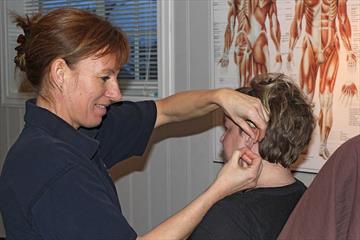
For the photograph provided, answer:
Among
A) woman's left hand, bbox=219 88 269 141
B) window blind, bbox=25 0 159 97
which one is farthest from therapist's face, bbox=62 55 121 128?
window blind, bbox=25 0 159 97

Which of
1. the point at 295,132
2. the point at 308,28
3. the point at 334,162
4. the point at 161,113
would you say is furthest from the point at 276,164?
the point at 308,28

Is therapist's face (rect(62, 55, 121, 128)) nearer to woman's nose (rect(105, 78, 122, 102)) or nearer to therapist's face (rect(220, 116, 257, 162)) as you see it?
woman's nose (rect(105, 78, 122, 102))

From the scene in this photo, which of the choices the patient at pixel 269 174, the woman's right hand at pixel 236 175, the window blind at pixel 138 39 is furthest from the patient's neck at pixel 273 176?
the window blind at pixel 138 39

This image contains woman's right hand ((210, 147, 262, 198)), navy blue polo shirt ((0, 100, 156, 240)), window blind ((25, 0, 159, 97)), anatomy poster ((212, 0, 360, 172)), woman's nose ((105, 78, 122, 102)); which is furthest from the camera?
window blind ((25, 0, 159, 97))

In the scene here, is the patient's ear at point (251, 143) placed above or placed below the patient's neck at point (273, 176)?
above

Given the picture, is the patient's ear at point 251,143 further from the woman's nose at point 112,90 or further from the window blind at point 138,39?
the window blind at point 138,39

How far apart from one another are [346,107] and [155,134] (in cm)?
95

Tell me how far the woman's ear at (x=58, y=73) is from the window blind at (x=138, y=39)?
48.2 inches

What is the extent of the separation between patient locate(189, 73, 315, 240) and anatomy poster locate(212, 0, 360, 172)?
1.42 ft

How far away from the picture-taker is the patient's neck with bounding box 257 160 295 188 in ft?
5.26

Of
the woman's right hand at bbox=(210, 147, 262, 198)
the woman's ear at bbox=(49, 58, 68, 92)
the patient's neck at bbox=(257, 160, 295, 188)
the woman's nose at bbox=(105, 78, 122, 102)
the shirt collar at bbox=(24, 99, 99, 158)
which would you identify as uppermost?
the woman's ear at bbox=(49, 58, 68, 92)

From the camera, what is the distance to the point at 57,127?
1.48 m

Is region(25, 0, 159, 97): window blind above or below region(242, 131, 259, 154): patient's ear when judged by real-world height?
above

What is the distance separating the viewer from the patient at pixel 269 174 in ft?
4.88
